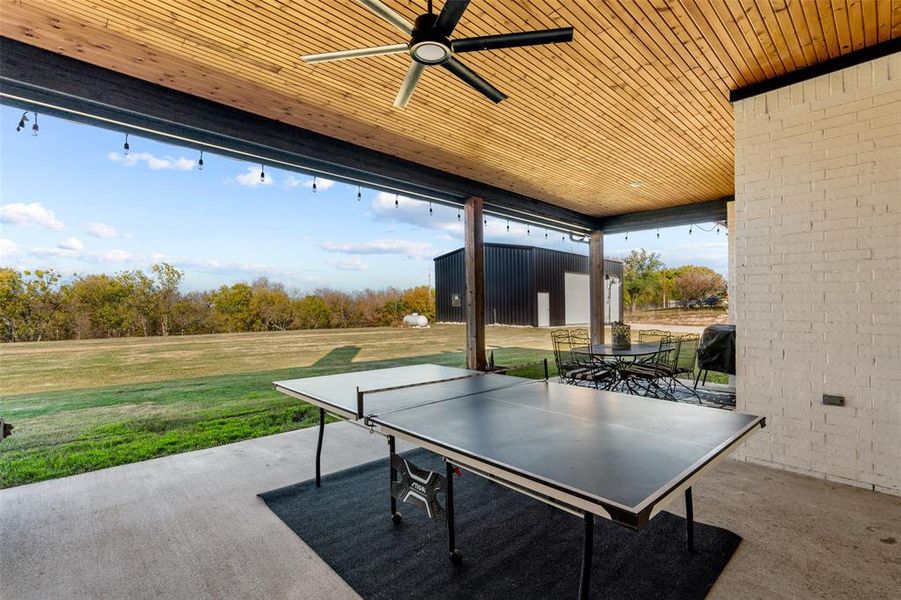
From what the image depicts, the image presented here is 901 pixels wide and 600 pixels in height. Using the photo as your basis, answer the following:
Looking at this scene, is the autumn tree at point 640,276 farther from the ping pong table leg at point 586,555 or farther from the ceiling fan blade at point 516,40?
the ping pong table leg at point 586,555

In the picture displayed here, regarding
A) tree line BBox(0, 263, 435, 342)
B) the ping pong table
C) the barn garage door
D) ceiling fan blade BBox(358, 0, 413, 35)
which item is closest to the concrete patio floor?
the ping pong table

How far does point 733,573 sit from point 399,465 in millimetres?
1682

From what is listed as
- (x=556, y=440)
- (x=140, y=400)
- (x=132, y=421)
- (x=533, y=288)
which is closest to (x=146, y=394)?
(x=140, y=400)

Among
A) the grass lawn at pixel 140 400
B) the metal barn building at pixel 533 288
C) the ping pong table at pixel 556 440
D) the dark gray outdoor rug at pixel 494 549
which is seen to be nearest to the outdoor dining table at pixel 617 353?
the dark gray outdoor rug at pixel 494 549

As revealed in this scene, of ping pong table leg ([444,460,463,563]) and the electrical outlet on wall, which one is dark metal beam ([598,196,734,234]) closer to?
the electrical outlet on wall

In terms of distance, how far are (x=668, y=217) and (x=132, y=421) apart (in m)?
8.84

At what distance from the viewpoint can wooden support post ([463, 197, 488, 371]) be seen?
5.53m

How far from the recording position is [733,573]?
1.93 m

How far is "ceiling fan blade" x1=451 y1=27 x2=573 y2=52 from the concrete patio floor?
8.42 ft

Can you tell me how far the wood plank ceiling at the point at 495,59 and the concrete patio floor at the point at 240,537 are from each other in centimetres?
299

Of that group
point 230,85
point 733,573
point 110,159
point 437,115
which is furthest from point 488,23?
point 110,159

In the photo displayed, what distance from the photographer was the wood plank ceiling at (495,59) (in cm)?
237

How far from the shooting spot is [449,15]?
1820mm

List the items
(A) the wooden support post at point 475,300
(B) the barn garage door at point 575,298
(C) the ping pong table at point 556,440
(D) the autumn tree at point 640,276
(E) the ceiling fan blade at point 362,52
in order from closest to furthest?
(C) the ping pong table at point 556,440
(E) the ceiling fan blade at point 362,52
(A) the wooden support post at point 475,300
(B) the barn garage door at point 575,298
(D) the autumn tree at point 640,276
